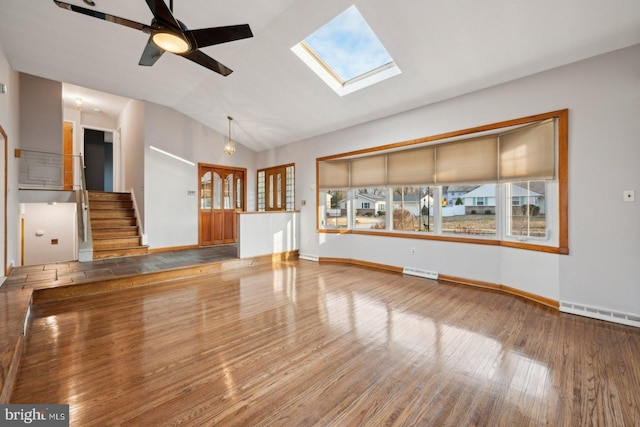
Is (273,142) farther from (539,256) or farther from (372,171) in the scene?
(539,256)

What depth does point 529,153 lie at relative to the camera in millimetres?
3598

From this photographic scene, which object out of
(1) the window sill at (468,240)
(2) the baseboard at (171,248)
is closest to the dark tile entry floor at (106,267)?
(2) the baseboard at (171,248)

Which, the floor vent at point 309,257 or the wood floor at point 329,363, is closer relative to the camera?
the wood floor at point 329,363

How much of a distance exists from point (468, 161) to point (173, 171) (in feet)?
20.7

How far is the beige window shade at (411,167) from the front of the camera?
185 inches

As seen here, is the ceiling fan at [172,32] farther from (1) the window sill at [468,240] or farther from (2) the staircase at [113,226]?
(2) the staircase at [113,226]

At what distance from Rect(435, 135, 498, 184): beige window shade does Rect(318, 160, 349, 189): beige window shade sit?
1.98m

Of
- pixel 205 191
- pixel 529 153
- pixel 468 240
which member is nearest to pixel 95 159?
pixel 205 191

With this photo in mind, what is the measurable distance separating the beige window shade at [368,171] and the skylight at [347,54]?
1.47 m

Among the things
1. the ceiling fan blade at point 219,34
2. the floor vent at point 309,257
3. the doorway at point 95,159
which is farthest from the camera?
the doorway at point 95,159

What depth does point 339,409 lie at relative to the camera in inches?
66.5

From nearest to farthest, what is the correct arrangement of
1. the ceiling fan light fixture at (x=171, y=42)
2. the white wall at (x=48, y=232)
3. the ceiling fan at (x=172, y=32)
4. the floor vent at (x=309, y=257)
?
the ceiling fan at (x=172, y=32)
the ceiling fan light fixture at (x=171, y=42)
the floor vent at (x=309, y=257)
the white wall at (x=48, y=232)

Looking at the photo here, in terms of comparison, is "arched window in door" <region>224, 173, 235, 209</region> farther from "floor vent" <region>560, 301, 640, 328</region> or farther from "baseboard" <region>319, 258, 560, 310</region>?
"floor vent" <region>560, 301, 640, 328</region>

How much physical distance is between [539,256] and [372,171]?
3027 mm
